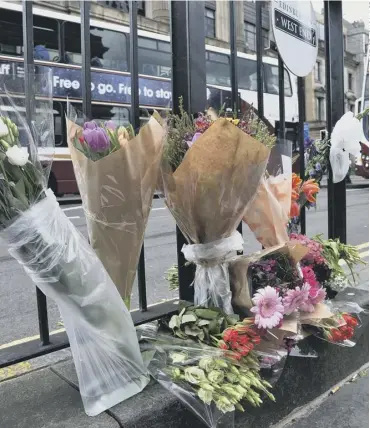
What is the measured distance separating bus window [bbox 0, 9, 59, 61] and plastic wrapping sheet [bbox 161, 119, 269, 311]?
8.21 m

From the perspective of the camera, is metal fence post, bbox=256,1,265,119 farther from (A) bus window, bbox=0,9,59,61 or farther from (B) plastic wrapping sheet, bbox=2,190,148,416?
(A) bus window, bbox=0,9,59,61

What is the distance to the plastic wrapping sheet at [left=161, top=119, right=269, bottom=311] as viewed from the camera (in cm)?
156

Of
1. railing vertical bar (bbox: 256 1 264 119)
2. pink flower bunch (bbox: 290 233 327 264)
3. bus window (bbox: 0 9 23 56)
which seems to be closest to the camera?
pink flower bunch (bbox: 290 233 327 264)

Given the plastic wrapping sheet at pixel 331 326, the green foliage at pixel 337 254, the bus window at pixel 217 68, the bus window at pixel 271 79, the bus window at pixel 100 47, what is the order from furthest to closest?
the bus window at pixel 271 79, the bus window at pixel 217 68, the bus window at pixel 100 47, the green foliage at pixel 337 254, the plastic wrapping sheet at pixel 331 326

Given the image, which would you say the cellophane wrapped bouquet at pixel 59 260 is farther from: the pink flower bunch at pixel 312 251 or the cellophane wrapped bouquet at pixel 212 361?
the pink flower bunch at pixel 312 251

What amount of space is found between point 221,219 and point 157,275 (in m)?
3.07

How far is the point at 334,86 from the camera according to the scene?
2875 mm

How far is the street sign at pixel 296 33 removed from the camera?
242 centimetres

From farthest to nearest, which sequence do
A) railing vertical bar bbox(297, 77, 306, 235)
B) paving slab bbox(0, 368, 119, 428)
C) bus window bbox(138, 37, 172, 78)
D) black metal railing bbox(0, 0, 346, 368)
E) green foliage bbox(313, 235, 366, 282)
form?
bus window bbox(138, 37, 172, 78)
railing vertical bar bbox(297, 77, 306, 235)
green foliage bbox(313, 235, 366, 282)
black metal railing bbox(0, 0, 346, 368)
paving slab bbox(0, 368, 119, 428)

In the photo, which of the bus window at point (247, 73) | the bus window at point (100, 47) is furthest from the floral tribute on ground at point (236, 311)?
the bus window at point (247, 73)

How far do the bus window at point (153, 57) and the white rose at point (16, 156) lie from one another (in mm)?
10266

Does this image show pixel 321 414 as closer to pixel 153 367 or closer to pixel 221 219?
pixel 153 367

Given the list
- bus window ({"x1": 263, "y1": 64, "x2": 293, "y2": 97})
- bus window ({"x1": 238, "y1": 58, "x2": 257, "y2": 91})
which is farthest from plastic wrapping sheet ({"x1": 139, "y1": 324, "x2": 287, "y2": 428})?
bus window ({"x1": 263, "y1": 64, "x2": 293, "y2": 97})

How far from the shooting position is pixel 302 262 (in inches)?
87.2
